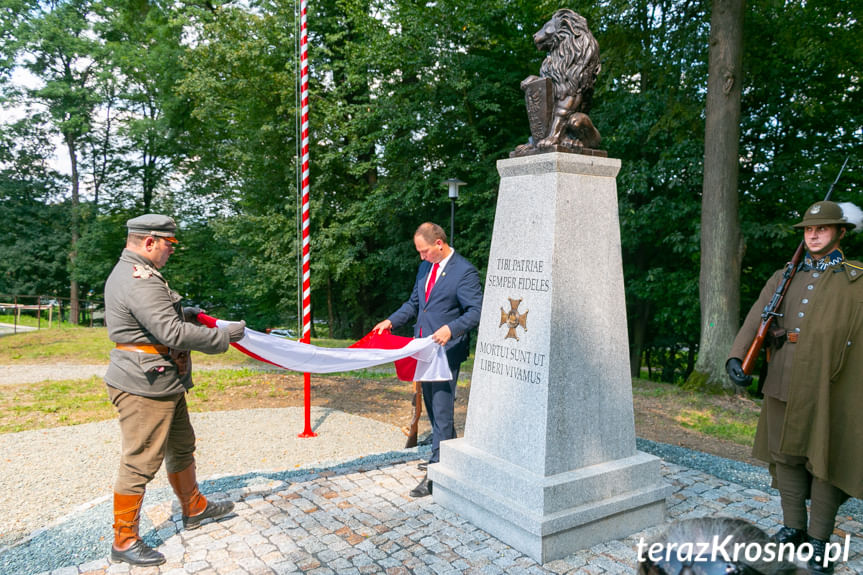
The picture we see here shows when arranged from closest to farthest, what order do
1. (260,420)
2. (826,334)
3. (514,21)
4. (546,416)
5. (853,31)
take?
1. (826,334)
2. (546,416)
3. (260,420)
4. (853,31)
5. (514,21)

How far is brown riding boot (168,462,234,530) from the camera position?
3992mm

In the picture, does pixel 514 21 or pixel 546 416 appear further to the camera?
pixel 514 21

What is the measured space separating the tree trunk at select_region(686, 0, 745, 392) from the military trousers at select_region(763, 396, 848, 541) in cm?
673

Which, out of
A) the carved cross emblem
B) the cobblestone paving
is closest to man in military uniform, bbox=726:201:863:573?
the cobblestone paving

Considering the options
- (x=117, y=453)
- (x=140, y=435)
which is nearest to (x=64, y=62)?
(x=117, y=453)

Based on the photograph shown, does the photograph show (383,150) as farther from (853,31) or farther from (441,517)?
(441,517)

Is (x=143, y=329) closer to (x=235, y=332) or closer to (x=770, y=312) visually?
(x=235, y=332)

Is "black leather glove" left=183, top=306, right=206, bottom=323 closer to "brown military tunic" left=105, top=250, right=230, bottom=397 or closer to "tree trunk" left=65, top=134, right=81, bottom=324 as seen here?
"brown military tunic" left=105, top=250, right=230, bottom=397

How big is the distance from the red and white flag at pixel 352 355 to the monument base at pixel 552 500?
2.47ft

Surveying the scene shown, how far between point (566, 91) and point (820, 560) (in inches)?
131

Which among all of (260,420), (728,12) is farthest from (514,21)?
(260,420)

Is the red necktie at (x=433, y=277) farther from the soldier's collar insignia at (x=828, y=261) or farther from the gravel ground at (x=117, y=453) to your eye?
the soldier's collar insignia at (x=828, y=261)

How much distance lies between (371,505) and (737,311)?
327 inches

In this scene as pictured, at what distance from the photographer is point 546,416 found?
3.79 meters
